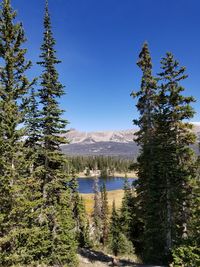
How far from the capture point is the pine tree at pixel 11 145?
570 inches

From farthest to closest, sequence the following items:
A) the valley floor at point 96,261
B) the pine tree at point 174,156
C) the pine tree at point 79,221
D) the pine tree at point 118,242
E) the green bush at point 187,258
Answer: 1. the pine tree at point 79,221
2. the pine tree at point 118,242
3. the valley floor at point 96,261
4. the pine tree at point 174,156
5. the green bush at point 187,258

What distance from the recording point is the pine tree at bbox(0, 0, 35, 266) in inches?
570

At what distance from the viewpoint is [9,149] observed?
1515 centimetres

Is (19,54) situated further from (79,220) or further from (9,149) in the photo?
(79,220)

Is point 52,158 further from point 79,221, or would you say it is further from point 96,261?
point 79,221

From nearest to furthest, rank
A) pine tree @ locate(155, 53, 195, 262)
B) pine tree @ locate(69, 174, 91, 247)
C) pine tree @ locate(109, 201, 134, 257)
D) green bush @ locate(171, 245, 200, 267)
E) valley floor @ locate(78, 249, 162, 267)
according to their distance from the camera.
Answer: green bush @ locate(171, 245, 200, 267), pine tree @ locate(155, 53, 195, 262), valley floor @ locate(78, 249, 162, 267), pine tree @ locate(109, 201, 134, 257), pine tree @ locate(69, 174, 91, 247)

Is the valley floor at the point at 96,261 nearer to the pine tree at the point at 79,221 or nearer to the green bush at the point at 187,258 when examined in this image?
the green bush at the point at 187,258

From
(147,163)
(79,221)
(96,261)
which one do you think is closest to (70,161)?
(147,163)

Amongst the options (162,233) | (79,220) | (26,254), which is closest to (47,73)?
(26,254)

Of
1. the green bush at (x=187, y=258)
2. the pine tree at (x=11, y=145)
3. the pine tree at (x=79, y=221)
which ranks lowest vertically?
the pine tree at (x=79, y=221)

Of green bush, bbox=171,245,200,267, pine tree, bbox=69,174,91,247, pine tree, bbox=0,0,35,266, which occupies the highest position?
pine tree, bbox=0,0,35,266

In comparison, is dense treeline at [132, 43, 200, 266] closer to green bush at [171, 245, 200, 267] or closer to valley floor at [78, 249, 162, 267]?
valley floor at [78, 249, 162, 267]

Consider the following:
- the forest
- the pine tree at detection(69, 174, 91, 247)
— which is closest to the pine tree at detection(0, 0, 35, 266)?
the forest

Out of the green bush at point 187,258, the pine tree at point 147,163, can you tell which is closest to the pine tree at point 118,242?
the pine tree at point 147,163
